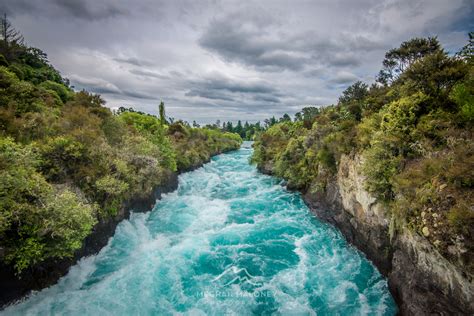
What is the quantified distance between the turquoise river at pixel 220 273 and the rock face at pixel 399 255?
930 mm

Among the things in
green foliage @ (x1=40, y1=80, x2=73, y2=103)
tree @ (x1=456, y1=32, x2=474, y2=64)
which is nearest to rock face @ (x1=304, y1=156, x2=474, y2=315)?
tree @ (x1=456, y1=32, x2=474, y2=64)

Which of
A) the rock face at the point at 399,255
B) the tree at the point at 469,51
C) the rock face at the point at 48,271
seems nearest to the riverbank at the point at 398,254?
the rock face at the point at 399,255

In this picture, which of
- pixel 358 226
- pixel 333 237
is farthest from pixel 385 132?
pixel 333 237

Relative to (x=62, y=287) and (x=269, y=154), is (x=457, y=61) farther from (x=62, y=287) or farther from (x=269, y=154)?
(x=269, y=154)

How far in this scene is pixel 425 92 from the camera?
38.2 ft

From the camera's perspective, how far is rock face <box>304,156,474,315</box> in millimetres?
7156

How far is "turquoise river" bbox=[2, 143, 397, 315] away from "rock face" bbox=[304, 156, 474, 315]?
0.93 metres

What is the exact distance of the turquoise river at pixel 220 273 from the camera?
10227mm

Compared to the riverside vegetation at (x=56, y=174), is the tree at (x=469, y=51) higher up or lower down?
higher up

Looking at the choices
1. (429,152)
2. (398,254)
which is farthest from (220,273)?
(429,152)

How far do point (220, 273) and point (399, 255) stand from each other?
28.9 feet

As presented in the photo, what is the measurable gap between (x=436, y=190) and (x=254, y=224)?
13141 mm

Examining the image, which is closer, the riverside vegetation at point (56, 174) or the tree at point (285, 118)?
the riverside vegetation at point (56, 174)

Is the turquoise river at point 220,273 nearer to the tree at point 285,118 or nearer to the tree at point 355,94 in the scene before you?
the tree at point 355,94
